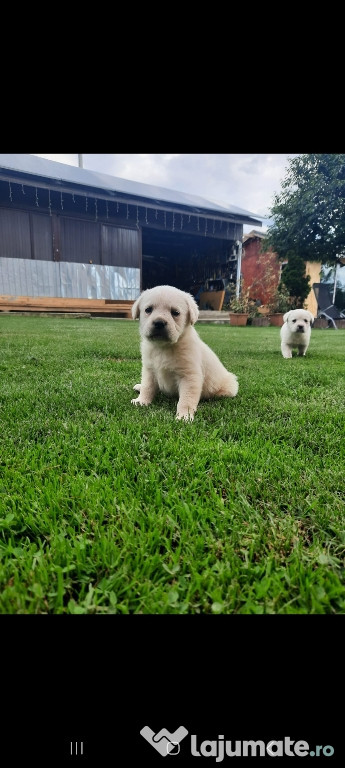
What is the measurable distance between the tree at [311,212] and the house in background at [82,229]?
252 centimetres

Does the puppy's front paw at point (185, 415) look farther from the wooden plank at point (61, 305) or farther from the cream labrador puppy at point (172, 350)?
the wooden plank at point (61, 305)

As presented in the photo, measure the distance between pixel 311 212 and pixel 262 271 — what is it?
4089 millimetres

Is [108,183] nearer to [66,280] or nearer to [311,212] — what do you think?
[66,280]

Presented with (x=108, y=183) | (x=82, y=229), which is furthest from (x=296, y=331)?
(x=108, y=183)

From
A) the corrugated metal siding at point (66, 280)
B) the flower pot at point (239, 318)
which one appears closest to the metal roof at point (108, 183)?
the corrugated metal siding at point (66, 280)

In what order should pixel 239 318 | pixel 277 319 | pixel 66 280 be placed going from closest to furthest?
pixel 239 318 → pixel 66 280 → pixel 277 319

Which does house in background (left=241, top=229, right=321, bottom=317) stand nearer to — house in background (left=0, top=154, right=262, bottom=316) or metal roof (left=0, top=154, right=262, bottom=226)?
house in background (left=0, top=154, right=262, bottom=316)

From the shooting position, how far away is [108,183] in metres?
14.5

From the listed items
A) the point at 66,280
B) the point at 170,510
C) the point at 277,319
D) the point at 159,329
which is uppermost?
the point at 66,280

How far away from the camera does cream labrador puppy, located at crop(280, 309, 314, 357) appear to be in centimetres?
518
